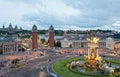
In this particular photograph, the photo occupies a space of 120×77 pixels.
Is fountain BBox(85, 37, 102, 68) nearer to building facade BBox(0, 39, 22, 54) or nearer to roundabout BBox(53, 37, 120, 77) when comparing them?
roundabout BBox(53, 37, 120, 77)

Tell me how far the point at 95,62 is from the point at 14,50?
201ft

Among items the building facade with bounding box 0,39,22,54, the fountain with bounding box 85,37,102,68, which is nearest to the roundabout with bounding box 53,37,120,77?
the fountain with bounding box 85,37,102,68

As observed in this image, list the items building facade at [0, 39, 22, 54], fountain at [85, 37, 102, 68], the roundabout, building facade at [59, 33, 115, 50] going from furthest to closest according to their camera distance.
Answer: building facade at [59, 33, 115, 50], building facade at [0, 39, 22, 54], fountain at [85, 37, 102, 68], the roundabout

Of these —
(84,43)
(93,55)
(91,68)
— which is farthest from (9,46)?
(91,68)

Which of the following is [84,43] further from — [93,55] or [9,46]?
[93,55]

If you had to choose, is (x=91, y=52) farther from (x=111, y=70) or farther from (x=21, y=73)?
(x=21, y=73)

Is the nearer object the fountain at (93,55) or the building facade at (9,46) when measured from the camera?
the fountain at (93,55)


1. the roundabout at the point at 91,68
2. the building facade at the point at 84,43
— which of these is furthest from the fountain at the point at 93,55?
the building facade at the point at 84,43

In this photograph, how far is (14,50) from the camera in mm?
121812

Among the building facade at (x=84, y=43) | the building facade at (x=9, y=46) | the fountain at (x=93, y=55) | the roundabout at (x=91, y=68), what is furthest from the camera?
the building facade at (x=84, y=43)

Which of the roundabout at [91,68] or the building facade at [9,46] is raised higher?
the building facade at [9,46]

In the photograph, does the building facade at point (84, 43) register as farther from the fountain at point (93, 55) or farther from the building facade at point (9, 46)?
the fountain at point (93, 55)

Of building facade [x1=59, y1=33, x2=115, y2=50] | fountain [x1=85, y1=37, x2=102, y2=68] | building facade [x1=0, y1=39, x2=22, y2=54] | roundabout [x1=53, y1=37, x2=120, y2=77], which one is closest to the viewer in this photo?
roundabout [x1=53, y1=37, x2=120, y2=77]

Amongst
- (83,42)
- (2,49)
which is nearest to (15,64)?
(2,49)
